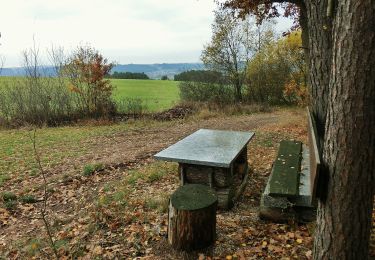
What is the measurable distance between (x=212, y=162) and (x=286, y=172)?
3.71 feet

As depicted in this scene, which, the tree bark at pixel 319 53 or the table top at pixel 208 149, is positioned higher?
the tree bark at pixel 319 53

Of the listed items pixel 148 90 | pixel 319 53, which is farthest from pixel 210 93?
pixel 148 90

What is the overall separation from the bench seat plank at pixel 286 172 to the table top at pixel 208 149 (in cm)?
67

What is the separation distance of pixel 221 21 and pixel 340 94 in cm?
1914

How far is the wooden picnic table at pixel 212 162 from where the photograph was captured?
5.21 metres

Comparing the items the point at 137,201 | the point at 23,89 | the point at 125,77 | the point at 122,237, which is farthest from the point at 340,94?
the point at 125,77

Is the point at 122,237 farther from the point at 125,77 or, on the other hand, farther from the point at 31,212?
the point at 125,77

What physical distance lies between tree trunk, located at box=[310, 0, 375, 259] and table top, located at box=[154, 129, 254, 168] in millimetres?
2158

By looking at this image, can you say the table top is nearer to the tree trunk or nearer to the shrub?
the tree trunk

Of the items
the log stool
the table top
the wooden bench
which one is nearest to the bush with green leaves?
the table top

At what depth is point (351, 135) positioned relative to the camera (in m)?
2.64

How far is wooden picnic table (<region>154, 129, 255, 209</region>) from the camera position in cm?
521

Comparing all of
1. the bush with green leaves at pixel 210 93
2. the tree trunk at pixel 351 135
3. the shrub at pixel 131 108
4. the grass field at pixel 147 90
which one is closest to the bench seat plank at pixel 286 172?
the tree trunk at pixel 351 135

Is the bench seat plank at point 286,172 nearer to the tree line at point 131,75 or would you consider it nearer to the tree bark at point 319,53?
the tree bark at point 319,53
